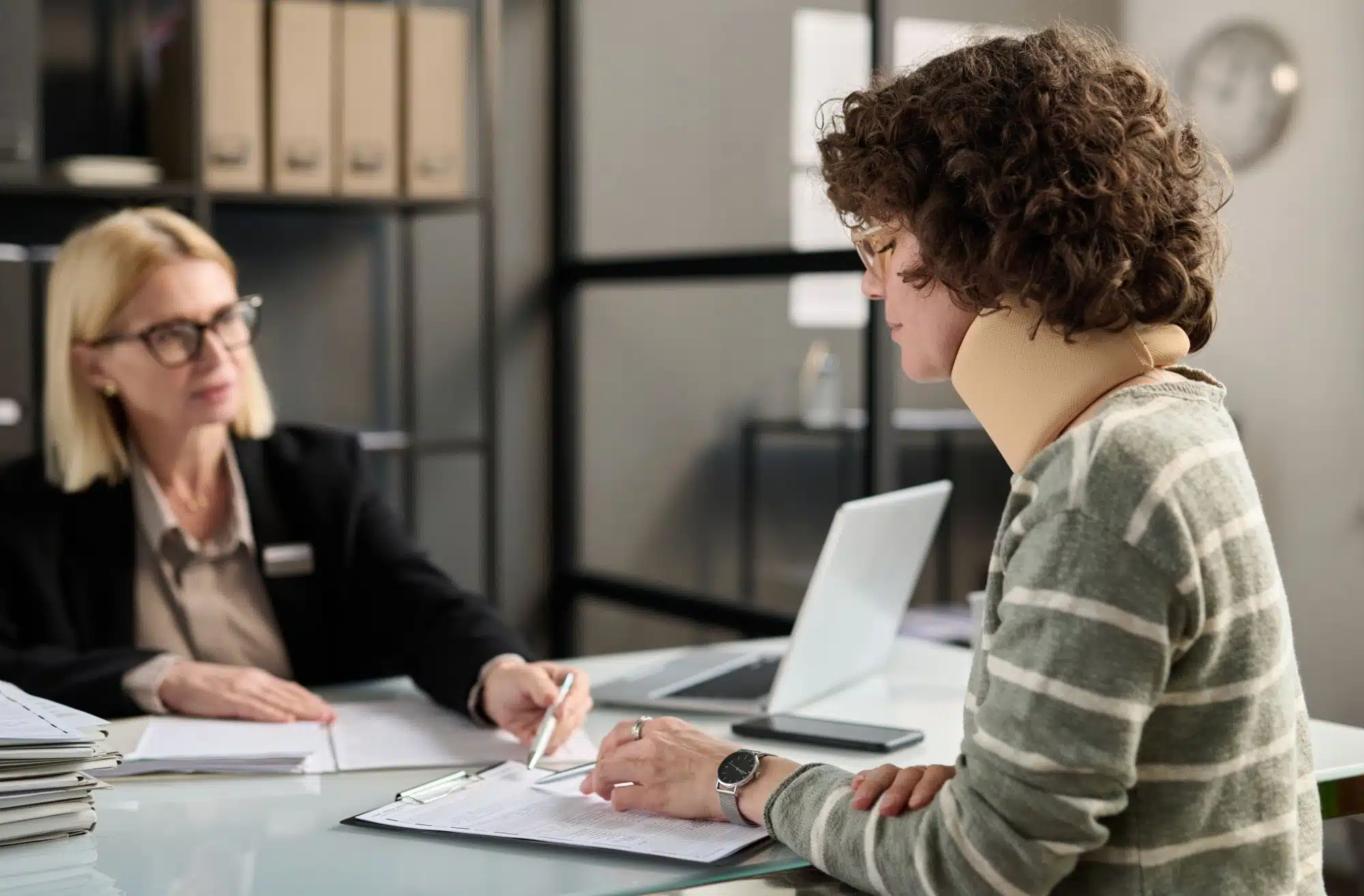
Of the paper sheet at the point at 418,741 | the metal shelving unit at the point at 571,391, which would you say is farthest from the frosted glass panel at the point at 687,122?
the paper sheet at the point at 418,741

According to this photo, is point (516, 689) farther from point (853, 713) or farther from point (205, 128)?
point (205, 128)

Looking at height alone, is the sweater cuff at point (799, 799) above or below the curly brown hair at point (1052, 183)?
below

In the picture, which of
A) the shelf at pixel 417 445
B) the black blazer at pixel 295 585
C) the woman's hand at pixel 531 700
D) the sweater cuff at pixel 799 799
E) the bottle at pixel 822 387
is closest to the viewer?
the sweater cuff at pixel 799 799

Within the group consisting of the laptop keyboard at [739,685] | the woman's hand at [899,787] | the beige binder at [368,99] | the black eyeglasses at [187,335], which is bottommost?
the laptop keyboard at [739,685]

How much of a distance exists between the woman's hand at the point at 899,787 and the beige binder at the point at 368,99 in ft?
7.71

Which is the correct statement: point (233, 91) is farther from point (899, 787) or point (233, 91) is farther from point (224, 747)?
point (899, 787)

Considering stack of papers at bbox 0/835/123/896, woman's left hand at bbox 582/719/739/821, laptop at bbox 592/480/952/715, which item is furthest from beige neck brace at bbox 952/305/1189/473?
stack of papers at bbox 0/835/123/896

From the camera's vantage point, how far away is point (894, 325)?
1.12 meters

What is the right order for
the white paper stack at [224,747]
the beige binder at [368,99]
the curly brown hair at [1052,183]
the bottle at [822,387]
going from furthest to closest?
the bottle at [822,387] < the beige binder at [368,99] < the white paper stack at [224,747] < the curly brown hair at [1052,183]

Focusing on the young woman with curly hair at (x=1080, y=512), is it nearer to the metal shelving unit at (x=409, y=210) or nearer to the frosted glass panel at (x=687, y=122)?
the metal shelving unit at (x=409, y=210)

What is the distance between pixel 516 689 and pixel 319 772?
24 cm

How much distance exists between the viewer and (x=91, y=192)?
2.89 m

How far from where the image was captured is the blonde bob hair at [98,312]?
6.70 ft

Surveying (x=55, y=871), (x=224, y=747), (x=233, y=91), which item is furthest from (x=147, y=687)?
(x=233, y=91)
